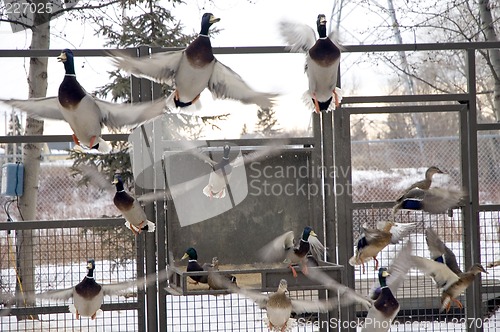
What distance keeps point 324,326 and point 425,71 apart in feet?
24.9

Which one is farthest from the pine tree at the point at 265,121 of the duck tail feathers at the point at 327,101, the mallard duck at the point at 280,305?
the duck tail feathers at the point at 327,101

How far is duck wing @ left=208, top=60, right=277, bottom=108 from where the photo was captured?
379 centimetres

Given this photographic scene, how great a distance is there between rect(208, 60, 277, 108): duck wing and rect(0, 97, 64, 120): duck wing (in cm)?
81

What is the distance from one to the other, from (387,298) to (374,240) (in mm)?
354

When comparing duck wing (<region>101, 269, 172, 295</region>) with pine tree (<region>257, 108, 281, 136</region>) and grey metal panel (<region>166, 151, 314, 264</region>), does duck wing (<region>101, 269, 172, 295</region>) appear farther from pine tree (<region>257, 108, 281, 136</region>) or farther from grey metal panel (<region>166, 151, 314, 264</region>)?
pine tree (<region>257, 108, 281, 136</region>)

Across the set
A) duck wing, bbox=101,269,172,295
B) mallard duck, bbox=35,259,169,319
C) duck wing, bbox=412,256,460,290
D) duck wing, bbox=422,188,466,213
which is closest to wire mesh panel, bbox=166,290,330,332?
duck wing, bbox=101,269,172,295

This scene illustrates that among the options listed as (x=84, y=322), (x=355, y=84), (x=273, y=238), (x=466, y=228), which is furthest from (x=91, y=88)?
(x=466, y=228)

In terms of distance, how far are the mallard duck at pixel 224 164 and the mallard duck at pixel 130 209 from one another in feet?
1.45

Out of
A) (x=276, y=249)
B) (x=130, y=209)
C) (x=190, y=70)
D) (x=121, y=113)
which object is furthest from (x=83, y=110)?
(x=276, y=249)

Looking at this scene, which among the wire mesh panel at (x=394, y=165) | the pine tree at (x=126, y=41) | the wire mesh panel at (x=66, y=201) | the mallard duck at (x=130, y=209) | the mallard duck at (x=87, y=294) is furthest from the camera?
the wire mesh panel at (x=394, y=165)

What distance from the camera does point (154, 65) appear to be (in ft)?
12.0

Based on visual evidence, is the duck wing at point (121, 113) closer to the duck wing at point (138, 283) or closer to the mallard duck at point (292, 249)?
the duck wing at point (138, 283)

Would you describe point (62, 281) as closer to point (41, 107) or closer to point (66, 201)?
point (41, 107)

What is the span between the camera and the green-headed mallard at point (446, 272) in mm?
4496
